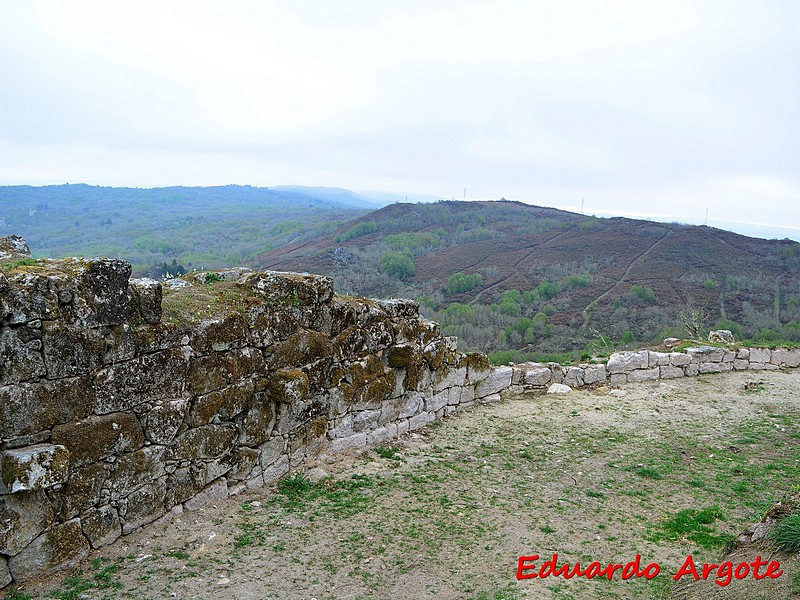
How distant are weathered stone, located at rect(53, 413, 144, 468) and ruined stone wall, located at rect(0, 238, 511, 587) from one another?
12 mm

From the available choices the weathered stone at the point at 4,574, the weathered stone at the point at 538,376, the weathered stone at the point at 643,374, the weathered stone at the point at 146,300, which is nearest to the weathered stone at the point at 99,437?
the weathered stone at the point at 4,574

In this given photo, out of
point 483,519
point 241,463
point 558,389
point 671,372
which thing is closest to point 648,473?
point 483,519

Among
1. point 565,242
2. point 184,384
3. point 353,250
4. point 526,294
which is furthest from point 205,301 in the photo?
point 565,242

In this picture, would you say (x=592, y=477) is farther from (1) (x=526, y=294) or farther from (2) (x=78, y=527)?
(1) (x=526, y=294)

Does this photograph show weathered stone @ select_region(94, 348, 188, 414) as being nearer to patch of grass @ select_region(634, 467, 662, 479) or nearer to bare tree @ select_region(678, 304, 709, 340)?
patch of grass @ select_region(634, 467, 662, 479)

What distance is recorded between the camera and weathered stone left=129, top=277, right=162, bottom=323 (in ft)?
19.7

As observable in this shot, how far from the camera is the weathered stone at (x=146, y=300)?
19.7ft

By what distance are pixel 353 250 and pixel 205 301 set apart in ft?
135

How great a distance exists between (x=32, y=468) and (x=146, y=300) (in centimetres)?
193

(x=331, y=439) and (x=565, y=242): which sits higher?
(x=565, y=242)

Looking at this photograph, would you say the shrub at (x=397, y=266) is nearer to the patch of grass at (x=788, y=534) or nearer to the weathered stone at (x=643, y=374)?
the weathered stone at (x=643, y=374)

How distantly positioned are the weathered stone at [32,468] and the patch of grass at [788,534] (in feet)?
20.9

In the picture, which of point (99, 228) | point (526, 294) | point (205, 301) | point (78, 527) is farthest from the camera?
point (99, 228)

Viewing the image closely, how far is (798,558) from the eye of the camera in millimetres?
4605
